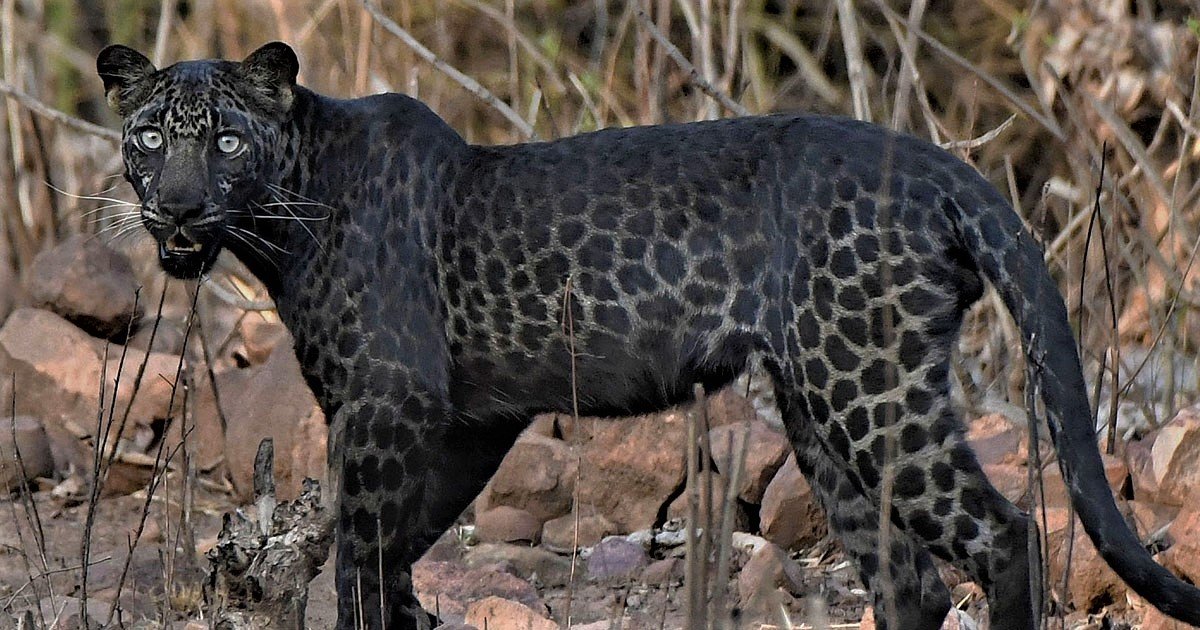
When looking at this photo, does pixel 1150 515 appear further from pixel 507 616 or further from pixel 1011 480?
pixel 507 616

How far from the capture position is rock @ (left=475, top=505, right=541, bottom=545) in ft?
24.0

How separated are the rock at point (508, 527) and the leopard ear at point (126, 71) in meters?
2.34

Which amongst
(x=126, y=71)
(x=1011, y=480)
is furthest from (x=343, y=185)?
(x=1011, y=480)

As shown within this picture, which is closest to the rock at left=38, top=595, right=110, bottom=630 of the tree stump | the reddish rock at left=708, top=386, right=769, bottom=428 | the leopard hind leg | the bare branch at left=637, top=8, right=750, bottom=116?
the tree stump

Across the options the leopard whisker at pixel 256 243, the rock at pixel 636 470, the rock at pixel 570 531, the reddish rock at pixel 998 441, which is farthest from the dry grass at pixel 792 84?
the leopard whisker at pixel 256 243

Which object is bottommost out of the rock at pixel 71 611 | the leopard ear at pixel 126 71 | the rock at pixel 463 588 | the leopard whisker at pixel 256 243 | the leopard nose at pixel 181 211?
the rock at pixel 71 611

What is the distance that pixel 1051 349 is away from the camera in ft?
16.4

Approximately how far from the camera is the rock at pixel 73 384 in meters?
8.32

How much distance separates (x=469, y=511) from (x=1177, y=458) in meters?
3.00

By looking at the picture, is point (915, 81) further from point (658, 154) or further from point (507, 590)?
point (507, 590)

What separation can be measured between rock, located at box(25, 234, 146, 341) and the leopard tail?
4919 mm

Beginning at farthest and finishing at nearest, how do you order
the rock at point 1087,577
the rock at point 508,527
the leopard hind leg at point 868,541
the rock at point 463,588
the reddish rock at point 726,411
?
the reddish rock at point 726,411 → the rock at point 508,527 → the rock at point 463,588 → the rock at point 1087,577 → the leopard hind leg at point 868,541

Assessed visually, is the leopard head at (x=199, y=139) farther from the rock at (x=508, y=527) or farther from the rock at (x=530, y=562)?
the rock at (x=508, y=527)

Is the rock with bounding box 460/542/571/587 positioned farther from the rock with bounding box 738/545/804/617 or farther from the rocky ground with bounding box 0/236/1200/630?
the rock with bounding box 738/545/804/617
